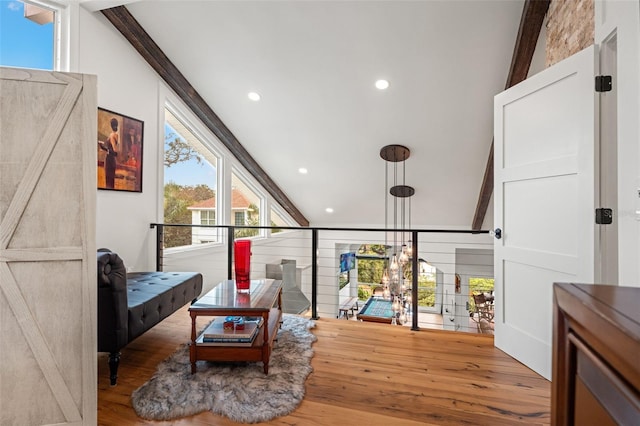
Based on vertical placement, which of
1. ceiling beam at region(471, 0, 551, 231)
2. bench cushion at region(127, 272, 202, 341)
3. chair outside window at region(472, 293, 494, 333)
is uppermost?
ceiling beam at region(471, 0, 551, 231)

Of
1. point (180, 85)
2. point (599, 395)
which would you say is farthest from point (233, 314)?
point (180, 85)

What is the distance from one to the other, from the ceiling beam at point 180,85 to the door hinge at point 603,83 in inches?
155

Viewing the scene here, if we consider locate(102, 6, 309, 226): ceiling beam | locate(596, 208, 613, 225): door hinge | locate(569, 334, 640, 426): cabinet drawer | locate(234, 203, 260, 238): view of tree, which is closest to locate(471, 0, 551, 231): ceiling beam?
locate(596, 208, 613, 225): door hinge

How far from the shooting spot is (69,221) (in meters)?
1.51

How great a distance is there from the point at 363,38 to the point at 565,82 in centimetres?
191

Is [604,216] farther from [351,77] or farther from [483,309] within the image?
[483,309]

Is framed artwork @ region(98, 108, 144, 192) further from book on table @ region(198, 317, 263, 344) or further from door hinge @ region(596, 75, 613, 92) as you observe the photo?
door hinge @ region(596, 75, 613, 92)

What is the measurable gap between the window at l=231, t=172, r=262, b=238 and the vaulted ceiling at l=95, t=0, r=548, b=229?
1.61 feet

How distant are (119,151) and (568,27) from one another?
4.05 m

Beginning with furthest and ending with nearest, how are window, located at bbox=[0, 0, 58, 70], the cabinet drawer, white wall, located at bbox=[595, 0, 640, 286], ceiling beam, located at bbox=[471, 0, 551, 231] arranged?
ceiling beam, located at bbox=[471, 0, 551, 231] < window, located at bbox=[0, 0, 58, 70] < white wall, located at bbox=[595, 0, 640, 286] < the cabinet drawer

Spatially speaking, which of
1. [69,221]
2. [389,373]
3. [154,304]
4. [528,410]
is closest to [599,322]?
[528,410]

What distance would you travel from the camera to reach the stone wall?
2012 millimetres

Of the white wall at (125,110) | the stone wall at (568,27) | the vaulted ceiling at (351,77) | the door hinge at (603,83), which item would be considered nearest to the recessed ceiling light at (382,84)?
the vaulted ceiling at (351,77)

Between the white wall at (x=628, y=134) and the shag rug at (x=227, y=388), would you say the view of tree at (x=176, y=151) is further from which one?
the white wall at (x=628, y=134)
